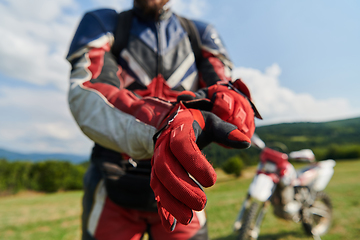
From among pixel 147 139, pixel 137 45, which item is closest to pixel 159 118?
pixel 147 139

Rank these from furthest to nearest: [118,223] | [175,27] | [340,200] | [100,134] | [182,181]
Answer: [340,200] < [175,27] < [118,223] < [100,134] < [182,181]

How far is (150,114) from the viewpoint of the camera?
2.29 feet

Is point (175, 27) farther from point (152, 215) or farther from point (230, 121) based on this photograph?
point (152, 215)

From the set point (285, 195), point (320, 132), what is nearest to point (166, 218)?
point (285, 195)

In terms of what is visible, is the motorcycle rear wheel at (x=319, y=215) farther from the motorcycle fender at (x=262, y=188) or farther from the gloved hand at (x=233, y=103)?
the gloved hand at (x=233, y=103)

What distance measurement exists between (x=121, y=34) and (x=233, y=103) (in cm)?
68

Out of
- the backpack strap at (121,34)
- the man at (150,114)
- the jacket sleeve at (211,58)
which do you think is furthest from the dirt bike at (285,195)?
the backpack strap at (121,34)

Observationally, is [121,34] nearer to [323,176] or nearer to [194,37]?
[194,37]

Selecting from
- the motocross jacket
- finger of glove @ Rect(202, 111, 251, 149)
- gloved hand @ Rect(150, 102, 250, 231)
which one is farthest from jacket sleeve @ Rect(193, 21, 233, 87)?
gloved hand @ Rect(150, 102, 250, 231)

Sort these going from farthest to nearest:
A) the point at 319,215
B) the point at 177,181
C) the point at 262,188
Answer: the point at 319,215
the point at 262,188
the point at 177,181

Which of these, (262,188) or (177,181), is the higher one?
(177,181)

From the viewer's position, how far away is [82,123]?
2.64 feet

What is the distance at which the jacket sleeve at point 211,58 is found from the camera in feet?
3.68

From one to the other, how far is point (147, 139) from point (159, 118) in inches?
2.8
